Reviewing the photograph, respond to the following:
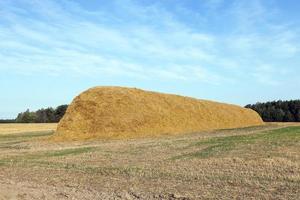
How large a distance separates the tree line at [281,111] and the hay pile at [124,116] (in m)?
32.5

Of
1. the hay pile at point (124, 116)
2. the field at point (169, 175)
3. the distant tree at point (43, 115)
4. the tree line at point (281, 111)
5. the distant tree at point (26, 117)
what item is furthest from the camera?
the distant tree at point (26, 117)

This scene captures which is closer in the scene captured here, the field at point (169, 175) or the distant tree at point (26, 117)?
Answer: the field at point (169, 175)

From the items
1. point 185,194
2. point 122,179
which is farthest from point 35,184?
point 185,194

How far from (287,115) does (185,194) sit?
205ft

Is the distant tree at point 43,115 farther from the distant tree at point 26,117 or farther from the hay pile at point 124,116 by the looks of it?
the hay pile at point 124,116

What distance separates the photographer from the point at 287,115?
69.9m

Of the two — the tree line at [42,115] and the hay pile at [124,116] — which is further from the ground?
the tree line at [42,115]

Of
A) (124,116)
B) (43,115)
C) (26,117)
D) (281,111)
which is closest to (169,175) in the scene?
(124,116)

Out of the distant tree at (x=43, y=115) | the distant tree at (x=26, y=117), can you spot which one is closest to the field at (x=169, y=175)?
the distant tree at (x=43, y=115)

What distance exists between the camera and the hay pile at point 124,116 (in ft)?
108

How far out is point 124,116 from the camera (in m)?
33.9

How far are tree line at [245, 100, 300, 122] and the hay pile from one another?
3253 centimetres

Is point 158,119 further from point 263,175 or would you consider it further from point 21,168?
point 263,175

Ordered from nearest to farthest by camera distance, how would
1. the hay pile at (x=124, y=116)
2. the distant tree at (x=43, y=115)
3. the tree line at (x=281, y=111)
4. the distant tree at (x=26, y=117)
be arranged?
the hay pile at (x=124, y=116) → the tree line at (x=281, y=111) → the distant tree at (x=43, y=115) → the distant tree at (x=26, y=117)
